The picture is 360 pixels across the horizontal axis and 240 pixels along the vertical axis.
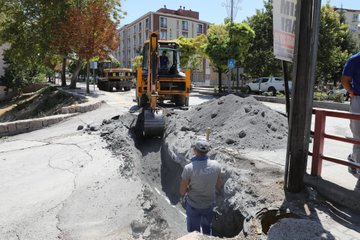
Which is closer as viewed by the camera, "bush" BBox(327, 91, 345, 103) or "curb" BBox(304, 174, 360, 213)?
"curb" BBox(304, 174, 360, 213)

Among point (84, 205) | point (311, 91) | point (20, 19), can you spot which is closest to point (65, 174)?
point (84, 205)

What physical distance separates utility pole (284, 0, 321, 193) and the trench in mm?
979

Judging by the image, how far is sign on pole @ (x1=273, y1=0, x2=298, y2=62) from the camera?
4.55 meters

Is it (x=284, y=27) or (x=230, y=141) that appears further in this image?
(x=230, y=141)

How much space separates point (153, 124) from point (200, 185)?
5.26 metres

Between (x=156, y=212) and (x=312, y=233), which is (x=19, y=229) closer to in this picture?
(x=156, y=212)

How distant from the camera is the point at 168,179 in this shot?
7.98 metres

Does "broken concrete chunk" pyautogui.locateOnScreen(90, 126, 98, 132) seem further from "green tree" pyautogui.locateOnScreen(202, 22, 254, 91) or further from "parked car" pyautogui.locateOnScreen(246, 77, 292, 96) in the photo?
"parked car" pyautogui.locateOnScreen(246, 77, 292, 96)

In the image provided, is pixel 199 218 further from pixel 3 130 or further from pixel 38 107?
pixel 38 107

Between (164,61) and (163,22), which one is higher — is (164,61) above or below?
below

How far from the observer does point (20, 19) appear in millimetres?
25219

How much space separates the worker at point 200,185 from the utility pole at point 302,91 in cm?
120

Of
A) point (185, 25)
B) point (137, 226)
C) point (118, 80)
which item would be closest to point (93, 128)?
point (137, 226)

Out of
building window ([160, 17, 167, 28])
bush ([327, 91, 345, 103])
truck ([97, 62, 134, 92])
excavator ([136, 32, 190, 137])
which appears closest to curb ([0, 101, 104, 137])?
excavator ([136, 32, 190, 137])
